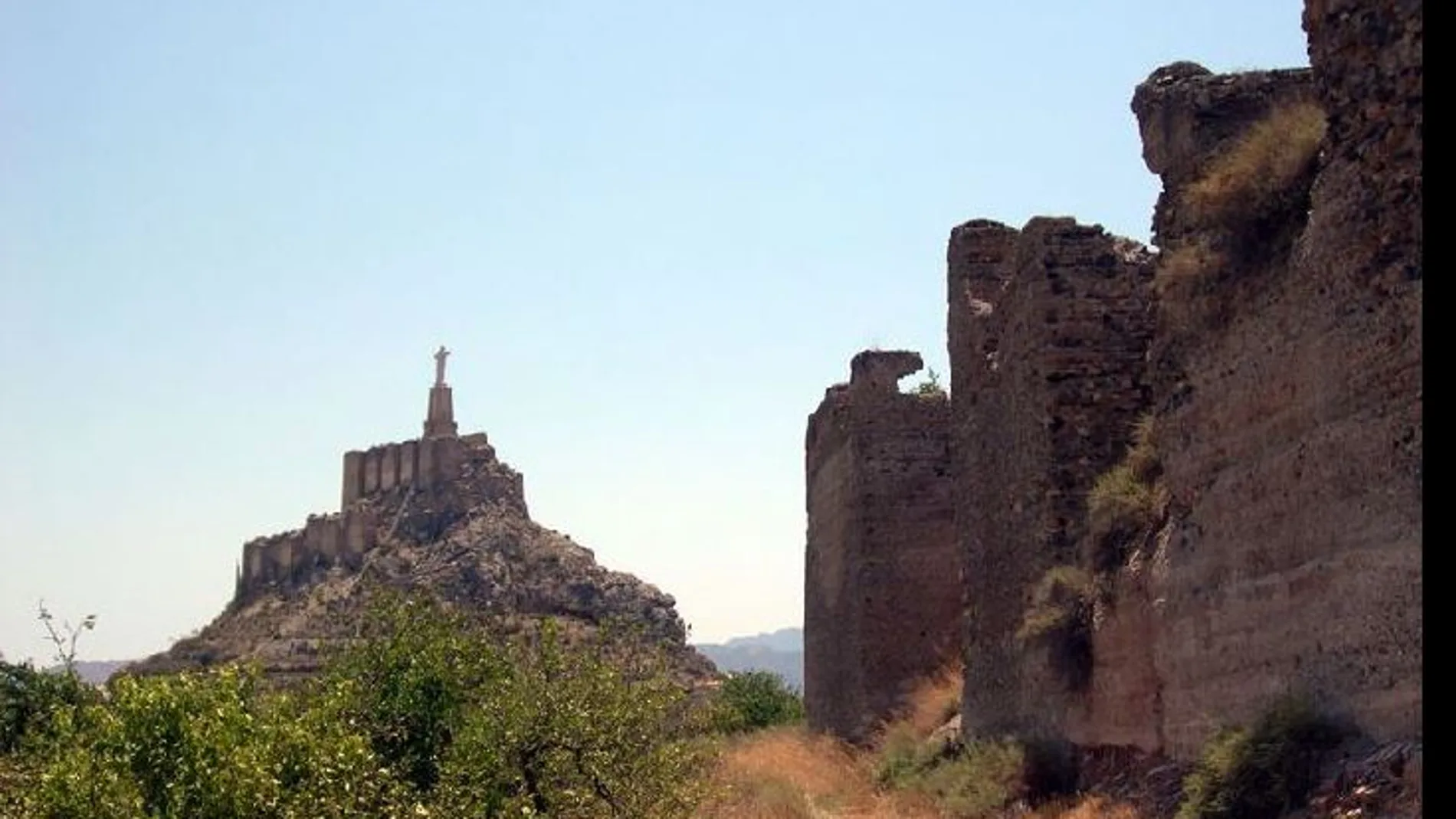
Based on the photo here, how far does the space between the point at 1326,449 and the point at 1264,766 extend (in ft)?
6.03

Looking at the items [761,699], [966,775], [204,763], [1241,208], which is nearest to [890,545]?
[966,775]

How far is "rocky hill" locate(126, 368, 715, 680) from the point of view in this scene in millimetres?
56812

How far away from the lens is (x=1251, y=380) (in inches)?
450

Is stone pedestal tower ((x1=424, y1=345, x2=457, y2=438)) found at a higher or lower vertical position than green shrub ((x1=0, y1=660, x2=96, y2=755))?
higher

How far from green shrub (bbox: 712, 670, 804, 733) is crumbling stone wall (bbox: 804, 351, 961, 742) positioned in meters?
10.9

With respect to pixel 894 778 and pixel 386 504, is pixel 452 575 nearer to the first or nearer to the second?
pixel 386 504

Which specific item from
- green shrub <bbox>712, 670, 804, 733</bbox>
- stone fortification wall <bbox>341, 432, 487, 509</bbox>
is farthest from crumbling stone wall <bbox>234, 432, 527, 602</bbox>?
green shrub <bbox>712, 670, 804, 733</bbox>

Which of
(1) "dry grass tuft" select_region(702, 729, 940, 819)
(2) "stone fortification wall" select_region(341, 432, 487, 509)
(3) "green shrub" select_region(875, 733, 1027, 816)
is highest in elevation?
(2) "stone fortification wall" select_region(341, 432, 487, 509)

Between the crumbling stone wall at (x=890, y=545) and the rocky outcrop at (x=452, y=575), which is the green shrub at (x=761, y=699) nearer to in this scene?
the rocky outcrop at (x=452, y=575)

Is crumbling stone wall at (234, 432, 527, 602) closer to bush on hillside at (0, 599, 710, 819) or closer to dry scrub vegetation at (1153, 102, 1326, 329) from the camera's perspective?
bush on hillside at (0, 599, 710, 819)

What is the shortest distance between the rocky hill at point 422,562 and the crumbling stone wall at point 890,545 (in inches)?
917

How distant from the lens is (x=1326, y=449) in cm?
1010

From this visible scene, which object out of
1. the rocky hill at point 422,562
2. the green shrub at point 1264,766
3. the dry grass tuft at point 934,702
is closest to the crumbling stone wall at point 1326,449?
the green shrub at point 1264,766
